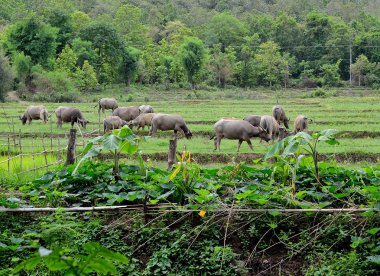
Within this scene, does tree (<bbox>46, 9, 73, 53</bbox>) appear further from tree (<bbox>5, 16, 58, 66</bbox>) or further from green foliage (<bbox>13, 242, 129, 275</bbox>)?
green foliage (<bbox>13, 242, 129, 275</bbox>)

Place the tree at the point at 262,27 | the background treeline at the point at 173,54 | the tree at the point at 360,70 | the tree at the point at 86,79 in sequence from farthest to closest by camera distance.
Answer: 1. the tree at the point at 262,27
2. the tree at the point at 360,70
3. the background treeline at the point at 173,54
4. the tree at the point at 86,79

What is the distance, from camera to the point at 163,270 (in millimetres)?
5074

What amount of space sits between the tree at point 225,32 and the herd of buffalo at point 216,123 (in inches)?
1984

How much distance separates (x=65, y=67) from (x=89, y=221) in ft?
150

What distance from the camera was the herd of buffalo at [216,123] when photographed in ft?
54.3

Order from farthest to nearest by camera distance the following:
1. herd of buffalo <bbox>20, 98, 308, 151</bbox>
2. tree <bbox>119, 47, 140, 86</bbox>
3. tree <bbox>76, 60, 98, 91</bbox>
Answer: tree <bbox>119, 47, 140, 86</bbox> < tree <bbox>76, 60, 98, 91</bbox> < herd of buffalo <bbox>20, 98, 308, 151</bbox>

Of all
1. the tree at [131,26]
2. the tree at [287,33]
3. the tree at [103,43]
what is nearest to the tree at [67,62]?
the tree at [103,43]

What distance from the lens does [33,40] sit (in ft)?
168

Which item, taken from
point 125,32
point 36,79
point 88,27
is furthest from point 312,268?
point 125,32

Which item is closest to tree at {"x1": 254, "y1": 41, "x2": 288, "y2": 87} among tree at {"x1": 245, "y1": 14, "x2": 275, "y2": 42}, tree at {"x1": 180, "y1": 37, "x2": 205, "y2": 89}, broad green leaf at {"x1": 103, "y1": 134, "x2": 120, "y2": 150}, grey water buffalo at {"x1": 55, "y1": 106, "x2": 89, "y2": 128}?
tree at {"x1": 180, "y1": 37, "x2": 205, "y2": 89}

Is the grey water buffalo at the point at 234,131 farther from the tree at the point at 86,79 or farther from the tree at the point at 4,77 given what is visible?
the tree at the point at 86,79

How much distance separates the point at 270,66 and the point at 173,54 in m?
12.9

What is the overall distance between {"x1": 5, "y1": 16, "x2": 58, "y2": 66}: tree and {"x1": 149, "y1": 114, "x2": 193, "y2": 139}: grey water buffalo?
3407cm

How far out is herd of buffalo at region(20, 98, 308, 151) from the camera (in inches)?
651
